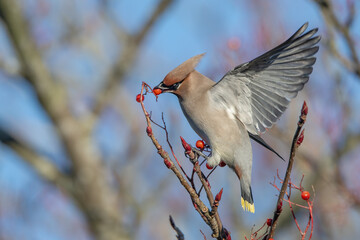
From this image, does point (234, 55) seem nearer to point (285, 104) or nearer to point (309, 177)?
point (285, 104)

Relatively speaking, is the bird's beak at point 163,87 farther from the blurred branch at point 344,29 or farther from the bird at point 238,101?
the blurred branch at point 344,29

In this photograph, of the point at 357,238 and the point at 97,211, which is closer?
the point at 97,211

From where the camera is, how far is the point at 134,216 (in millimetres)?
5609

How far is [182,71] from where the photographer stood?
9.83ft

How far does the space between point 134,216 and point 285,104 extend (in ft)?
9.40

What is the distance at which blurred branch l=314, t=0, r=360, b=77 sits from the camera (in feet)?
10.3

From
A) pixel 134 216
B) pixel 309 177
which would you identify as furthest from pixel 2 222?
pixel 309 177

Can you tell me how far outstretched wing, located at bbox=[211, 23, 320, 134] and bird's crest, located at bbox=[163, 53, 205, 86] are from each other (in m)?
0.21

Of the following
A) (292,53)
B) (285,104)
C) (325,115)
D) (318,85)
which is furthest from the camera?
(318,85)

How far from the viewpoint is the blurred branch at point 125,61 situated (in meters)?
6.10

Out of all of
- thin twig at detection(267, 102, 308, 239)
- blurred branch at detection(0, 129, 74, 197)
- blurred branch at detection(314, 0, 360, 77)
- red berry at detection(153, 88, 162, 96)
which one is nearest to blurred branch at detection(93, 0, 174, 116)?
blurred branch at detection(0, 129, 74, 197)

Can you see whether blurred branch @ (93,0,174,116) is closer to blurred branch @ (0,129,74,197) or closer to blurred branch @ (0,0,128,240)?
blurred branch @ (0,0,128,240)

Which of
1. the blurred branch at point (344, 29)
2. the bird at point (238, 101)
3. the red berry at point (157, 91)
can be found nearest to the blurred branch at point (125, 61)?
the bird at point (238, 101)

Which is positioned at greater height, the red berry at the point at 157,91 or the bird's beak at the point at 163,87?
the bird's beak at the point at 163,87
